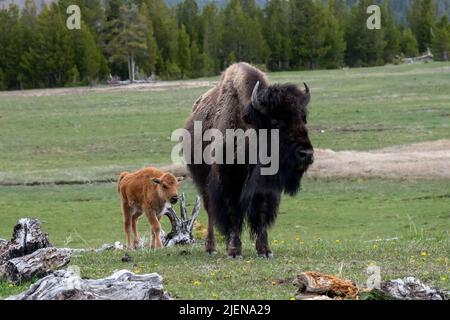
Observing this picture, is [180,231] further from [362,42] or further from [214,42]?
[362,42]

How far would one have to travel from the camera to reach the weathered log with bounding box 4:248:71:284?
30.1 ft

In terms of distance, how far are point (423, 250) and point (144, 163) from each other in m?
21.0

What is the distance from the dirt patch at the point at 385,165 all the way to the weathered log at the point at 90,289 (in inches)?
804

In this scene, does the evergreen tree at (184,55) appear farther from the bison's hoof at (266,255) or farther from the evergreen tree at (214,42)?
the bison's hoof at (266,255)

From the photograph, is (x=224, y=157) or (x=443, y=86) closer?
(x=224, y=157)

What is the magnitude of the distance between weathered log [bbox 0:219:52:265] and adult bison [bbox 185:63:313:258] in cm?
266

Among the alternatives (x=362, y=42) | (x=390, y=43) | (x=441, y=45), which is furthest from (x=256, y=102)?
(x=390, y=43)

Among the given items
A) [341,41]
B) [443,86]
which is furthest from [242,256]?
[341,41]

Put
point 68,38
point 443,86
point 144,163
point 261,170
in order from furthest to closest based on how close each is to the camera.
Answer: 1. point 68,38
2. point 443,86
3. point 144,163
4. point 261,170

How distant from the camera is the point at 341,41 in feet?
337

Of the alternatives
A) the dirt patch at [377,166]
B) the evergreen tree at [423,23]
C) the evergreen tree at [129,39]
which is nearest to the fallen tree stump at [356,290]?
the dirt patch at [377,166]

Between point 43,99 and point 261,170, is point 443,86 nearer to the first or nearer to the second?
point 43,99

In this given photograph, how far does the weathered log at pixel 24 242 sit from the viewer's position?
9992mm

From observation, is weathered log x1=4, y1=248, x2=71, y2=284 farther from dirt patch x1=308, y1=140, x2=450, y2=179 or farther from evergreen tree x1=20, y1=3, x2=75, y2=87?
evergreen tree x1=20, y1=3, x2=75, y2=87
